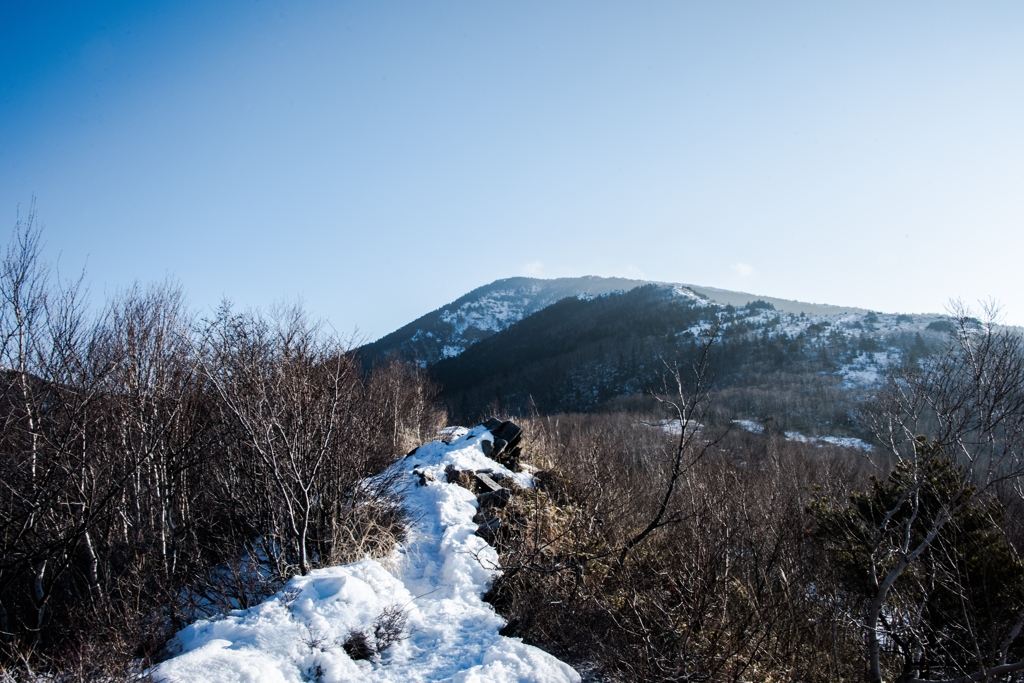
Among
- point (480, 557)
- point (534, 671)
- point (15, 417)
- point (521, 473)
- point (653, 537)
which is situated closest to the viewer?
point (534, 671)

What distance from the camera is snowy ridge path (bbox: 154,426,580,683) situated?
3.83m

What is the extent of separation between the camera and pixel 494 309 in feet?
544

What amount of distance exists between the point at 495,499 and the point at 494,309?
15800cm

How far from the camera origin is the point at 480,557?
22.0 ft

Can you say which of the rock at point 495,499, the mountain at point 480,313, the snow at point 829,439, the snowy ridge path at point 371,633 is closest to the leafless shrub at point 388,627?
the snowy ridge path at point 371,633

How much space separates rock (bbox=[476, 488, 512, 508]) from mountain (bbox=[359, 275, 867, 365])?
290 ft

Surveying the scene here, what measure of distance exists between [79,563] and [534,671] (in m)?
7.38

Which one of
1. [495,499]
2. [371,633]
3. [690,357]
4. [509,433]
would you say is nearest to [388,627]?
[371,633]

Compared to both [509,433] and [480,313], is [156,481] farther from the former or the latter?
[480,313]

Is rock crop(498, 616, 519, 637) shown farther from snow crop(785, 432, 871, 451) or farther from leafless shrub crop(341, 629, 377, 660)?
snow crop(785, 432, 871, 451)

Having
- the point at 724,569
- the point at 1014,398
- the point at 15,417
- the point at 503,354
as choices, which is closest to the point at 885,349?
the point at 503,354

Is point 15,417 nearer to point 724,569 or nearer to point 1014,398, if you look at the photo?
point 724,569

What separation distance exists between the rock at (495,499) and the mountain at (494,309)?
290 feet

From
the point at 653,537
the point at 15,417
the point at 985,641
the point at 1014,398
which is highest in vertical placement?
the point at 15,417
